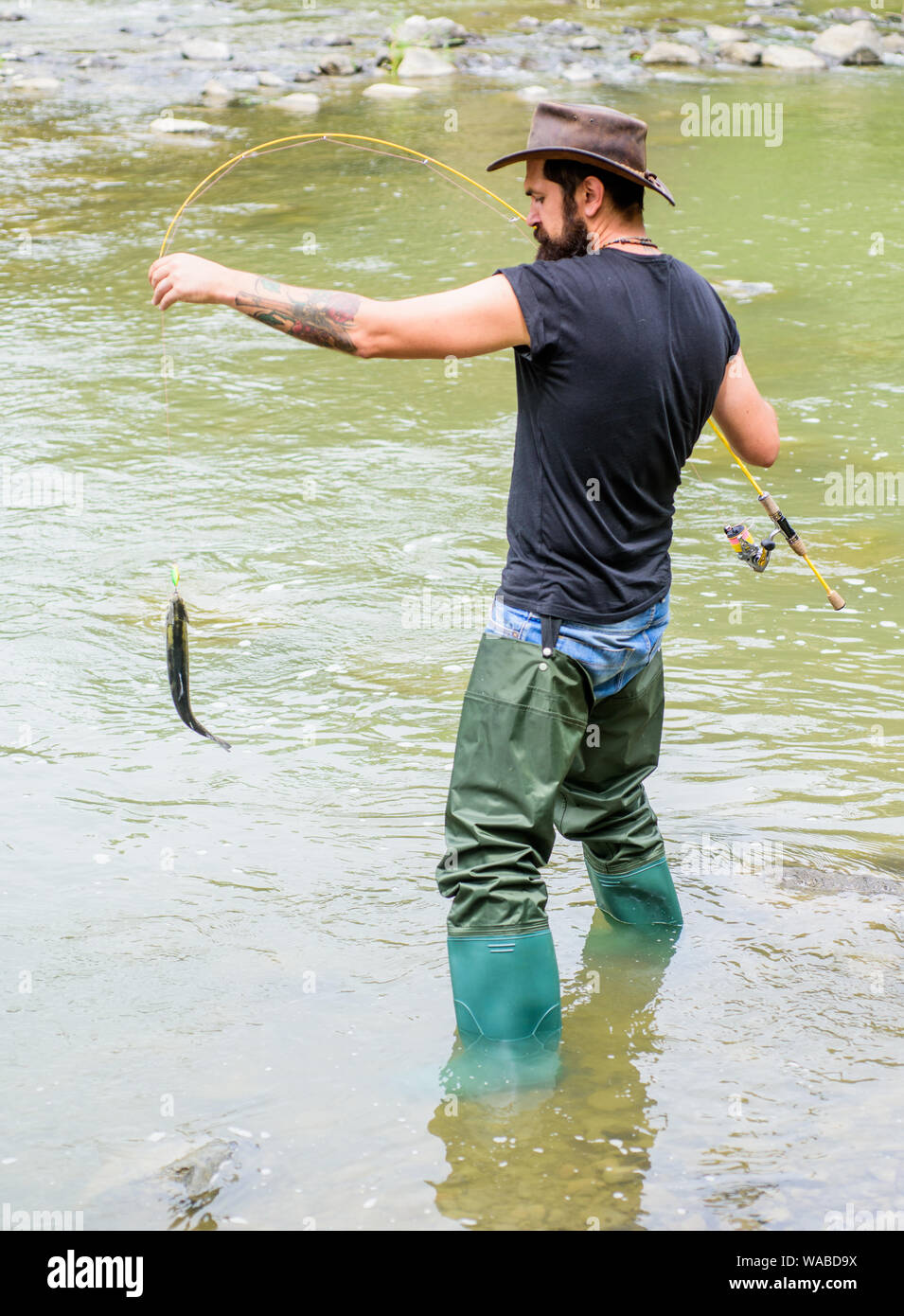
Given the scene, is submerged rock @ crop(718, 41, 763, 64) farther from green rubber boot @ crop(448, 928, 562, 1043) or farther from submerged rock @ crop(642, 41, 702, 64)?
green rubber boot @ crop(448, 928, 562, 1043)

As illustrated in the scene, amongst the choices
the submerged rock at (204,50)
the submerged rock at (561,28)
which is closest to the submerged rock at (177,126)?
the submerged rock at (204,50)

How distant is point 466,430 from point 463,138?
8.24 metres

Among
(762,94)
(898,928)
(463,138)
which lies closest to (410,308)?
(898,928)

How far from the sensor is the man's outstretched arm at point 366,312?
2.80 m

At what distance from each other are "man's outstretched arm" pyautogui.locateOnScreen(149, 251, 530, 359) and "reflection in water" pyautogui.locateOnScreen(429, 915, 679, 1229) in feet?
5.03

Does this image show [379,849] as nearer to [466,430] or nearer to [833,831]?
[833,831]

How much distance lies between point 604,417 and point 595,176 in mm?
481

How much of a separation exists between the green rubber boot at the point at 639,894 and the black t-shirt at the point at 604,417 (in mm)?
825

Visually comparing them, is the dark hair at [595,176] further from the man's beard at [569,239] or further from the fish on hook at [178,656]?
the fish on hook at [178,656]

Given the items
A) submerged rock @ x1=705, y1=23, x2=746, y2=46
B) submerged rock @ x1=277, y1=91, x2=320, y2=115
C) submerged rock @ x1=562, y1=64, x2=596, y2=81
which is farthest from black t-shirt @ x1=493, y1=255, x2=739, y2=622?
submerged rock @ x1=705, y1=23, x2=746, y2=46

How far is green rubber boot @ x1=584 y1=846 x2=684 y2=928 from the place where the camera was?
12.3 feet

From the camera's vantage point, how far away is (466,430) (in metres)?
8.03

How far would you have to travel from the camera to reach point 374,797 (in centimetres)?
467

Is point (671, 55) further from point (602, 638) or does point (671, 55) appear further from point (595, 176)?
point (602, 638)
